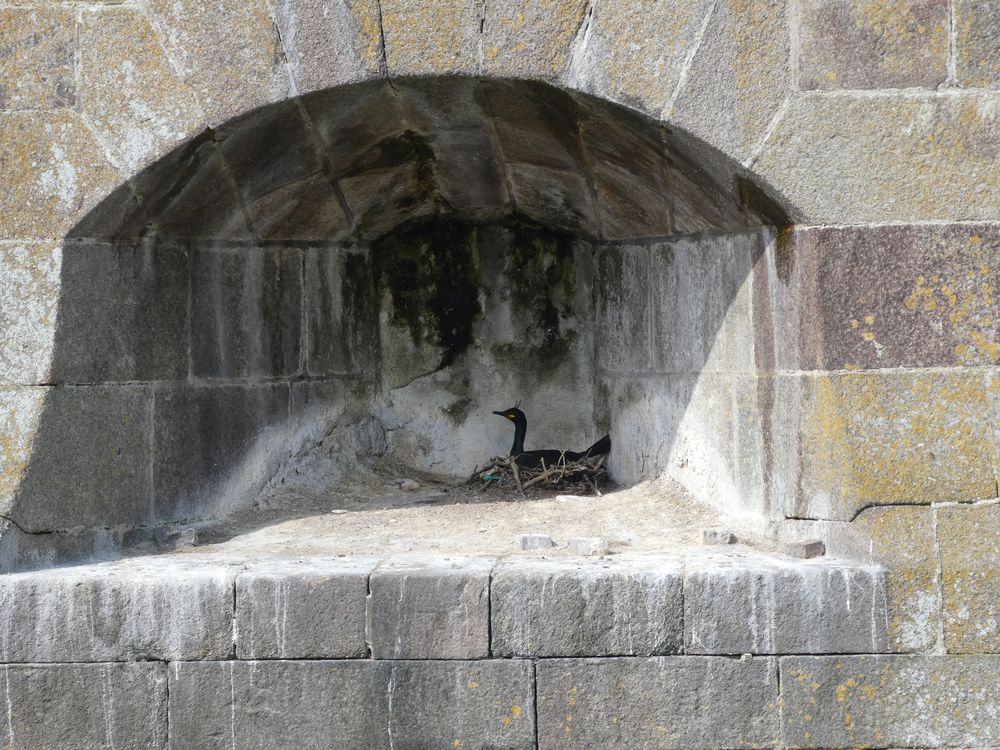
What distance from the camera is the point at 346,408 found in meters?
5.24

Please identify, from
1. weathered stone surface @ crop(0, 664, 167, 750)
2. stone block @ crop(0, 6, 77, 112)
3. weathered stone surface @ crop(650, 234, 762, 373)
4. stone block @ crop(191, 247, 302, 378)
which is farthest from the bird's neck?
stone block @ crop(0, 6, 77, 112)

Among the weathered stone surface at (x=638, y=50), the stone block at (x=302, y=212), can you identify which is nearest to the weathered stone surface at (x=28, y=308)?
the stone block at (x=302, y=212)

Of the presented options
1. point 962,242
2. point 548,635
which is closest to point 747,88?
point 962,242

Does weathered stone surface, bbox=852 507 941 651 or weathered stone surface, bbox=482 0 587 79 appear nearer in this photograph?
weathered stone surface, bbox=852 507 941 651

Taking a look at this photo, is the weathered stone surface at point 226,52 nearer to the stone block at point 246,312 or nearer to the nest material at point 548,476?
the stone block at point 246,312

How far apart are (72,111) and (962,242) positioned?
2.86 meters

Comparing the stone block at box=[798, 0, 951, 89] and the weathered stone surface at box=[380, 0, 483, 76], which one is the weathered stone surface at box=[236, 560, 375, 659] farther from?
the stone block at box=[798, 0, 951, 89]

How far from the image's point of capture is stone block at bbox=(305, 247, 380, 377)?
4984 mm

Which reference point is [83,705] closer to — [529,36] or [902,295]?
[529,36]

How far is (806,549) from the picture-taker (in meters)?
3.68

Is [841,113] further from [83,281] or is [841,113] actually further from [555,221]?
[83,281]

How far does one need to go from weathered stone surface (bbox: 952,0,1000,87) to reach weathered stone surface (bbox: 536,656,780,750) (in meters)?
1.89

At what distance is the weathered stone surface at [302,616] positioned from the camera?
357 centimetres

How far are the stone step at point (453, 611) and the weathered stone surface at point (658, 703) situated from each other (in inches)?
2.1
